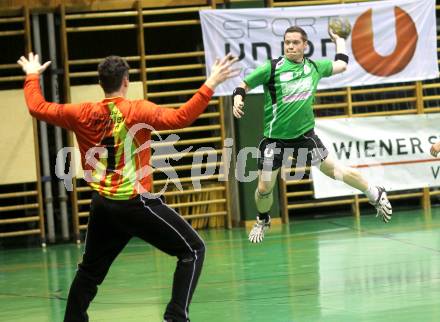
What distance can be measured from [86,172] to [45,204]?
24.5 feet

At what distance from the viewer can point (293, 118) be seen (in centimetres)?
922

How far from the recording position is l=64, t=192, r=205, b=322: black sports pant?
548cm

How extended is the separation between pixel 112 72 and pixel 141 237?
1024 mm

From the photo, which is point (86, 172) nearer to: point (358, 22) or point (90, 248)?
point (90, 248)

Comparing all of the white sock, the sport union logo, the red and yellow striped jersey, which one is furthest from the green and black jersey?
the sport union logo

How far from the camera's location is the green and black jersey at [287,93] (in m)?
9.23

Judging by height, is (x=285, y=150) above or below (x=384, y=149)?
above

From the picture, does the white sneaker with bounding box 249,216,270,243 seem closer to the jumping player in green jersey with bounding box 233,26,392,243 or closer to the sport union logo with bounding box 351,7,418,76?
the jumping player in green jersey with bounding box 233,26,392,243

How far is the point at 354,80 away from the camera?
43.7ft

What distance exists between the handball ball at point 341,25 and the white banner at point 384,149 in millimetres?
1449

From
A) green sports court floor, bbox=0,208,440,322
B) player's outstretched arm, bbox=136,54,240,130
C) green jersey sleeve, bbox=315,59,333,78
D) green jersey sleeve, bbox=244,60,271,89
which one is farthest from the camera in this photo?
green jersey sleeve, bbox=315,59,333,78

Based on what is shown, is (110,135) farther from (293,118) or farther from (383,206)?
(383,206)

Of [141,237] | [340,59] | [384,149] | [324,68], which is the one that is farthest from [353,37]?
[141,237]

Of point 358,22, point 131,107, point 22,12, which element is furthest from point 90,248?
point 358,22
